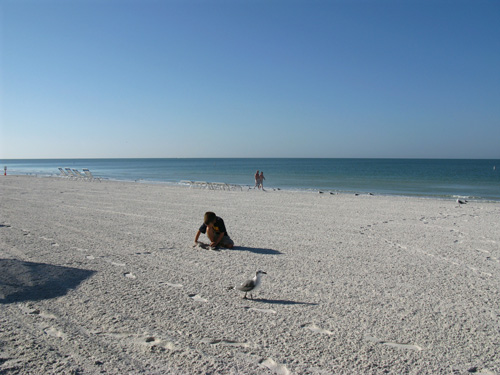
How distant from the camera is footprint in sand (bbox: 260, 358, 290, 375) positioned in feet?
9.77

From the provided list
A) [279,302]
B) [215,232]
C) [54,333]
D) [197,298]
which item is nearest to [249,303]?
[279,302]

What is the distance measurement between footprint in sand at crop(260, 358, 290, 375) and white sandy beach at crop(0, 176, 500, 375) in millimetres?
14

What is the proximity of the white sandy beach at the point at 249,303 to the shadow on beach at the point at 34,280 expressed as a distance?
0.02 metres

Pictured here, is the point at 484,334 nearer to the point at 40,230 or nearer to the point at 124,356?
the point at 124,356

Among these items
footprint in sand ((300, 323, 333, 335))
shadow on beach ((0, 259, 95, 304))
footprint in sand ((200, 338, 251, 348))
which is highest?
shadow on beach ((0, 259, 95, 304))

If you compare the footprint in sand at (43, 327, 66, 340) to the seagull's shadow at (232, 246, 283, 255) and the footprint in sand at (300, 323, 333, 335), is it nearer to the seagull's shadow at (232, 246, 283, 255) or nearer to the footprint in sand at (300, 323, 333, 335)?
the footprint in sand at (300, 323, 333, 335)

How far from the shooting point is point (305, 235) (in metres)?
8.55

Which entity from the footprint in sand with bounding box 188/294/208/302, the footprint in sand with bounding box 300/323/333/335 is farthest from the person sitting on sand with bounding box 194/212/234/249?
the footprint in sand with bounding box 300/323/333/335

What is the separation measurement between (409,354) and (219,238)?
13.9ft

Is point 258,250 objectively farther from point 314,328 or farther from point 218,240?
point 314,328

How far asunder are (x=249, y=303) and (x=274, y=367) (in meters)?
1.39

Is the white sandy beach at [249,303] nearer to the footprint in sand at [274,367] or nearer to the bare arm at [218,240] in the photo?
the footprint in sand at [274,367]

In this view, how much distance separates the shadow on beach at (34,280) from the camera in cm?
454

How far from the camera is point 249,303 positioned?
442 cm
